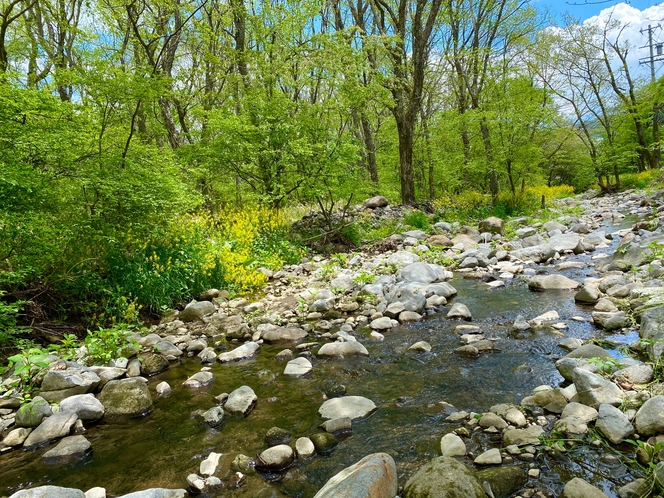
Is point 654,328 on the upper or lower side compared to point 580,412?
upper

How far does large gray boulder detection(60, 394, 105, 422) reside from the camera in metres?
3.25

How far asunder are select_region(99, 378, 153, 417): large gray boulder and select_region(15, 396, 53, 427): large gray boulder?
423 millimetres

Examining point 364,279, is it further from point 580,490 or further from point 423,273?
point 580,490

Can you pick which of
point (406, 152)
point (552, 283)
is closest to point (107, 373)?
point (552, 283)

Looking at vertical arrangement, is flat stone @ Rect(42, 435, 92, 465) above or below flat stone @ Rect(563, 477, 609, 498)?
above

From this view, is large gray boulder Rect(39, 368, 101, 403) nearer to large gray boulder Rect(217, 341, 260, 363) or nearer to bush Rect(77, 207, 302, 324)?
large gray boulder Rect(217, 341, 260, 363)

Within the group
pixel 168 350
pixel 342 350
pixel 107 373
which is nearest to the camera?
pixel 107 373

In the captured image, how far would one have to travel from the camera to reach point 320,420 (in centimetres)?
301

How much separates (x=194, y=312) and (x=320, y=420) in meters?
3.58

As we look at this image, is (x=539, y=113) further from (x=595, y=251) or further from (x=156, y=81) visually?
(x=156, y=81)

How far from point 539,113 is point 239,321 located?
40.5 feet

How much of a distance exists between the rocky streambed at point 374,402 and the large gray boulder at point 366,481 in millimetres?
11

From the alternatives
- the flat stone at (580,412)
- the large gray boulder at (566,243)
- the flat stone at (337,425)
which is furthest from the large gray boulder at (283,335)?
the large gray boulder at (566,243)

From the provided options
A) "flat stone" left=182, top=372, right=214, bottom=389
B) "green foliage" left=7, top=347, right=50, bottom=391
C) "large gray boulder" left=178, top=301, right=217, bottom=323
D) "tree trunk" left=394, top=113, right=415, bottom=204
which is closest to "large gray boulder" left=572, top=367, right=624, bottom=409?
"flat stone" left=182, top=372, right=214, bottom=389
